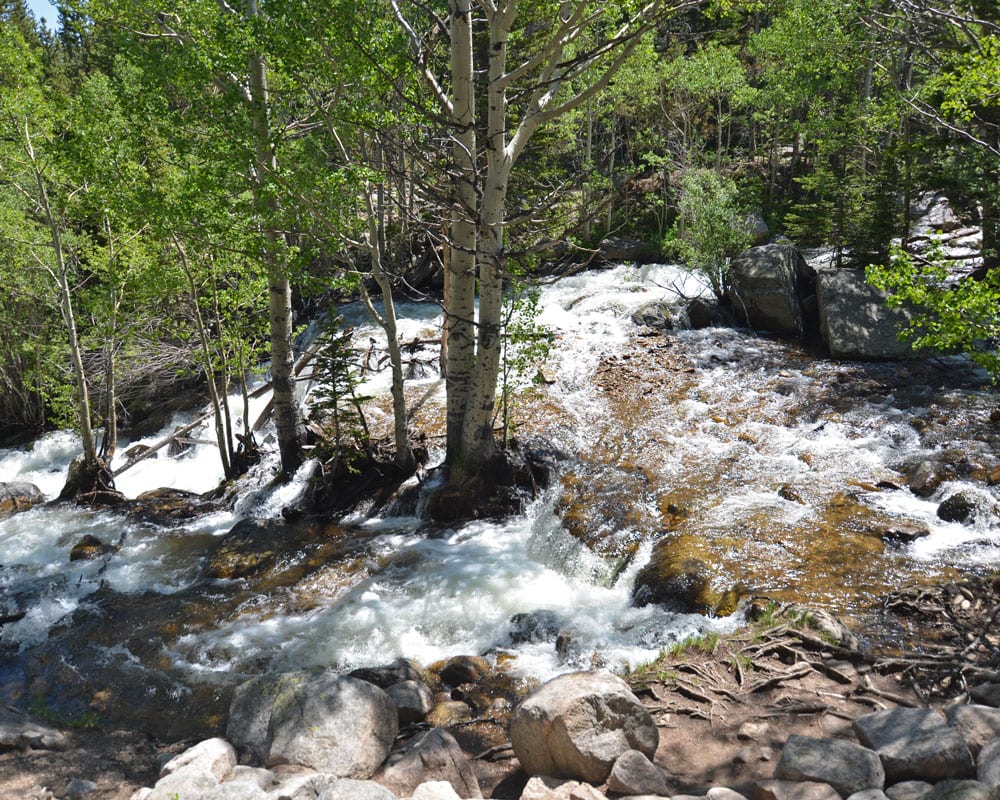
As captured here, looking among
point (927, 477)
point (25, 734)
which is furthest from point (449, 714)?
point (927, 477)

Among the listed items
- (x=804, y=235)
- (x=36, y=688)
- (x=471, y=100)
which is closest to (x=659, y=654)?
(x=36, y=688)

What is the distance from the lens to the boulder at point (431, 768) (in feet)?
16.7

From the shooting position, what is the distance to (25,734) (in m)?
5.85

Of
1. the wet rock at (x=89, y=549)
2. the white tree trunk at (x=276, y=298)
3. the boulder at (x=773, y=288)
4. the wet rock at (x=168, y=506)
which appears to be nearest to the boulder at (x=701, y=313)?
the boulder at (x=773, y=288)

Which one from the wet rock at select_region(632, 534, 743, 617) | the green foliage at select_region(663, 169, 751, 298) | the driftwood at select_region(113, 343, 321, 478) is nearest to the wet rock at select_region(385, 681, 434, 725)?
the wet rock at select_region(632, 534, 743, 617)

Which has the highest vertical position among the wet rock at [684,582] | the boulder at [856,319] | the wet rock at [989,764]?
the boulder at [856,319]

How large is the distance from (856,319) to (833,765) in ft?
47.2

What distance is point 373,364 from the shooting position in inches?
714

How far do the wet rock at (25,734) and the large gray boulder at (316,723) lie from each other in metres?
1.55

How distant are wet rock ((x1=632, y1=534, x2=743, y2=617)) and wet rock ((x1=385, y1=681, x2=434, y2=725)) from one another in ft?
9.78

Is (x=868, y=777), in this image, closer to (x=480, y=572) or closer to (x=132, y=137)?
(x=480, y=572)

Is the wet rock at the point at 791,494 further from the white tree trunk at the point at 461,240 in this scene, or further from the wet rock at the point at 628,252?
the wet rock at the point at 628,252

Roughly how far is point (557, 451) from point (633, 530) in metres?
3.03

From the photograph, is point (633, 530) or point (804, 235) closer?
point (633, 530)
